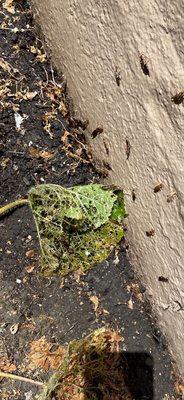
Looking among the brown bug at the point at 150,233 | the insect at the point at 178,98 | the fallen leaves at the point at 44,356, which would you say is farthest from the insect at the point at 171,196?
the fallen leaves at the point at 44,356

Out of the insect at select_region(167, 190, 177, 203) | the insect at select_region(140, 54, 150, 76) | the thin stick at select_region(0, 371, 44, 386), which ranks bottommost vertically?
the thin stick at select_region(0, 371, 44, 386)

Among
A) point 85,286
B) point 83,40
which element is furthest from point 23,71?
point 85,286

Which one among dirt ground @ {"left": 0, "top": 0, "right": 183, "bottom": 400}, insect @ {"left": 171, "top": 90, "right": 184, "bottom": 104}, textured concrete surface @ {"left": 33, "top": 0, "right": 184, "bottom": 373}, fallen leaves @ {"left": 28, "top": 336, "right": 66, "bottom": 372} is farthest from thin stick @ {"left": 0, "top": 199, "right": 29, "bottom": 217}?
insect @ {"left": 171, "top": 90, "right": 184, "bottom": 104}

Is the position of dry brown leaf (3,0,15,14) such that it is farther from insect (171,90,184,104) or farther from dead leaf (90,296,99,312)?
dead leaf (90,296,99,312)

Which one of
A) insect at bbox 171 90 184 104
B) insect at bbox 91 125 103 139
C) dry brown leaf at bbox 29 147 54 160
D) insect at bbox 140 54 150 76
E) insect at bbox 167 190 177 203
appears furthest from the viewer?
dry brown leaf at bbox 29 147 54 160

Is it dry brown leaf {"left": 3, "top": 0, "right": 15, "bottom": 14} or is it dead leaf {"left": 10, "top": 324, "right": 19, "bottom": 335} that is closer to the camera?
dead leaf {"left": 10, "top": 324, "right": 19, "bottom": 335}

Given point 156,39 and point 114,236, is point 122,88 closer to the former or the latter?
point 156,39

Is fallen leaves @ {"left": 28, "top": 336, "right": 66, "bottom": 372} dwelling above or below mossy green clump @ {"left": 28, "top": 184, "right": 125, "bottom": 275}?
below

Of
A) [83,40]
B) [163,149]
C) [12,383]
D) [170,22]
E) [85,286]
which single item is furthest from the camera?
[85,286]
